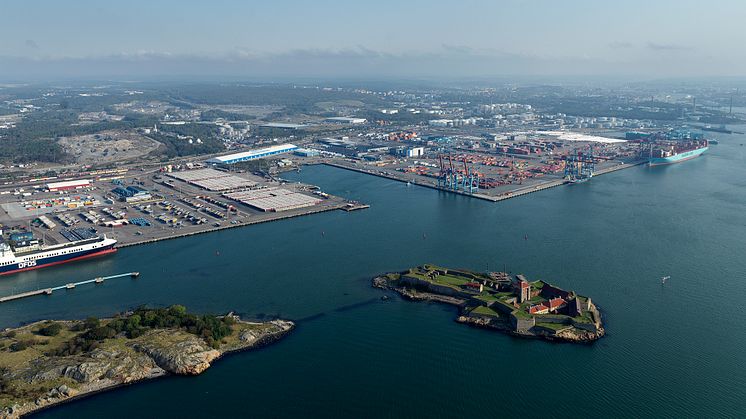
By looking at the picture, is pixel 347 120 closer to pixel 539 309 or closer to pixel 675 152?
pixel 675 152

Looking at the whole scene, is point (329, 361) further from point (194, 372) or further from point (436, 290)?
point (436, 290)

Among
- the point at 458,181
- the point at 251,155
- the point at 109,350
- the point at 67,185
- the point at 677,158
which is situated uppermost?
the point at 677,158

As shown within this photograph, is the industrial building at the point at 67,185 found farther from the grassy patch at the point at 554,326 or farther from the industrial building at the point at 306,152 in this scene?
the grassy patch at the point at 554,326

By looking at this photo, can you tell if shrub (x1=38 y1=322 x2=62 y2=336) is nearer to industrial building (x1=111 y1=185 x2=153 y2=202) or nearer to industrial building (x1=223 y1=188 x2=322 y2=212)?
industrial building (x1=223 y1=188 x2=322 y2=212)

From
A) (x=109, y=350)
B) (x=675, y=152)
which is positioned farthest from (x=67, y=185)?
(x=675, y=152)

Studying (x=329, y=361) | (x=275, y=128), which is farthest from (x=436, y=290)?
→ (x=275, y=128)

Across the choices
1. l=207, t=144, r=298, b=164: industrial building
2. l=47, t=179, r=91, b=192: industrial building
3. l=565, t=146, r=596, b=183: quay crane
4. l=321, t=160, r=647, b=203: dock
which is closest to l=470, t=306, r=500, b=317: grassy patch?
l=321, t=160, r=647, b=203: dock
